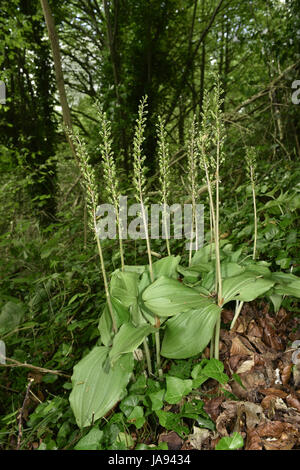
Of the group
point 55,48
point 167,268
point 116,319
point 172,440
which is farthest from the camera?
point 55,48

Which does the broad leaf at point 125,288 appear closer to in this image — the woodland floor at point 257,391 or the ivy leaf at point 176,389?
the ivy leaf at point 176,389

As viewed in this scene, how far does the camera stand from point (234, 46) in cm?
950

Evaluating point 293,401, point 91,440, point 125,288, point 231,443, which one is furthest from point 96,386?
point 293,401

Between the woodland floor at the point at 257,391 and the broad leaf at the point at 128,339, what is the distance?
49cm

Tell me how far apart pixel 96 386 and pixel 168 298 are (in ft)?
1.78

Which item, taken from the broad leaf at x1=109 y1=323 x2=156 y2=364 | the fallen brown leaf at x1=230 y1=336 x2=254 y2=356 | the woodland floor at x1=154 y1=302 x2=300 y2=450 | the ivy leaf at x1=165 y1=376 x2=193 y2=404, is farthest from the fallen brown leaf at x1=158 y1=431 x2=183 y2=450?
the fallen brown leaf at x1=230 y1=336 x2=254 y2=356

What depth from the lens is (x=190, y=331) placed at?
1.46m

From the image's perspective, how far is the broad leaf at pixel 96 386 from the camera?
52.9 inches

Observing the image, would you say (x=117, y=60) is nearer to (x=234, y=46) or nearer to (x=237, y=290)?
(x=234, y=46)

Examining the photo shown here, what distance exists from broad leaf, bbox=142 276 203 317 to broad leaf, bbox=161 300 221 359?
0.08m

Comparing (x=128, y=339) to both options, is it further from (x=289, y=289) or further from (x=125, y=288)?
(x=289, y=289)

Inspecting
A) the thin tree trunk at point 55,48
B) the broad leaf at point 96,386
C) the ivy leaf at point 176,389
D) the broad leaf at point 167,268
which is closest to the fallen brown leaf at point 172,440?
the ivy leaf at point 176,389

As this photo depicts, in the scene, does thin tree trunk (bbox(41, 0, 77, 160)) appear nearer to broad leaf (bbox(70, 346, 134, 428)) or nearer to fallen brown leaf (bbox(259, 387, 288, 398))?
broad leaf (bbox(70, 346, 134, 428))

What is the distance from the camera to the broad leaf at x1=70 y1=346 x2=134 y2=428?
134cm
